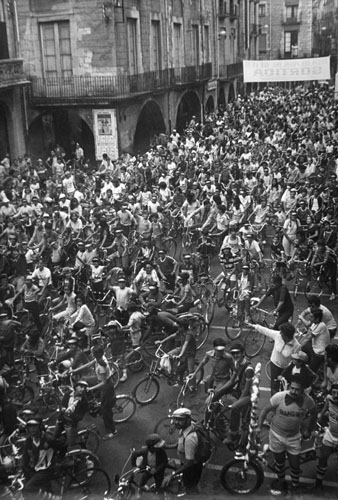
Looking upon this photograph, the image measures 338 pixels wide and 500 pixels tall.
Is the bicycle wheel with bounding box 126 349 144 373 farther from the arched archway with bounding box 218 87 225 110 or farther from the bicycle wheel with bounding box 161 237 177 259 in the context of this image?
the arched archway with bounding box 218 87 225 110

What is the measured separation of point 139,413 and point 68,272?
322cm

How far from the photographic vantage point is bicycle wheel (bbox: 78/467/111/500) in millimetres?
7297

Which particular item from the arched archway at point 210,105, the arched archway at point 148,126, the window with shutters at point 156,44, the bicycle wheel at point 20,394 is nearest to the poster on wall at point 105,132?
the arched archway at point 148,126

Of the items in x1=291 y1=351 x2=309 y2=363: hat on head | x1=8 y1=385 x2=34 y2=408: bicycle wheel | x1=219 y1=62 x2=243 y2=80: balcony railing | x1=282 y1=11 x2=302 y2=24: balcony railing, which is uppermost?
x1=282 y1=11 x2=302 y2=24: balcony railing

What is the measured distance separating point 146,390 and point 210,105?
36.8m

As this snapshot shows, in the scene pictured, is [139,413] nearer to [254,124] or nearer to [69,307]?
[69,307]

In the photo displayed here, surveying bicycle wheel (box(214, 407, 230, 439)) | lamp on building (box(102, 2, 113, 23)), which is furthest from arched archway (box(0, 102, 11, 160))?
bicycle wheel (box(214, 407, 230, 439))

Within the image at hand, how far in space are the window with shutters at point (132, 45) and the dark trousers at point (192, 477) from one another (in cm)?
2366

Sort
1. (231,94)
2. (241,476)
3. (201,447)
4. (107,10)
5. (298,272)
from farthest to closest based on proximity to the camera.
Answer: (231,94)
(107,10)
(298,272)
(241,476)
(201,447)

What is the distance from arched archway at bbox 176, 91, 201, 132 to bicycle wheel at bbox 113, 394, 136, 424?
30.5 m

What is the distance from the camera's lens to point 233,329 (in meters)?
11.5

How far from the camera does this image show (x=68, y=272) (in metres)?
11.1

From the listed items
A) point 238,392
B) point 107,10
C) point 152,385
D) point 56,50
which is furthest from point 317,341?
point 56,50

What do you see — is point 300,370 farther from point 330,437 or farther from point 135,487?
point 135,487
